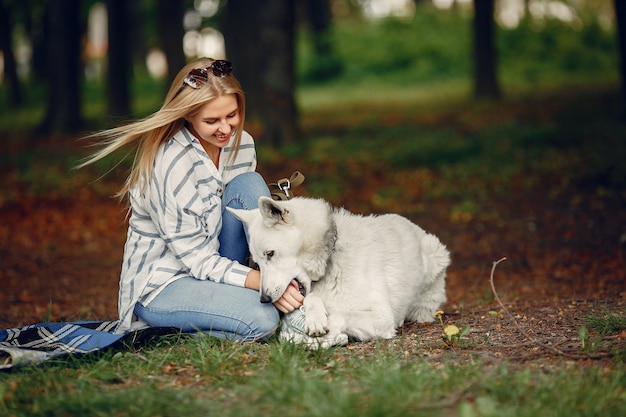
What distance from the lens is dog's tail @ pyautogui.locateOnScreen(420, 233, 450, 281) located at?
5.47 meters

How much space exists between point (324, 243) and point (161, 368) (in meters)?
1.27

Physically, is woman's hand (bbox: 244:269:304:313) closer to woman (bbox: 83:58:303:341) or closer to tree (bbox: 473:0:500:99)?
woman (bbox: 83:58:303:341)

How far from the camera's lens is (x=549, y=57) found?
2528cm

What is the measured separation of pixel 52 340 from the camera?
4.75m

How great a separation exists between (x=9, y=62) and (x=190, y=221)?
2474 cm

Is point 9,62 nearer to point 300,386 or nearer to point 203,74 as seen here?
point 203,74

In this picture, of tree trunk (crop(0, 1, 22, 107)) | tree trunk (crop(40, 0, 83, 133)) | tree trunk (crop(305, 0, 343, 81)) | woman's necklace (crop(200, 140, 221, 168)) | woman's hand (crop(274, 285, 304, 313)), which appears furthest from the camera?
tree trunk (crop(305, 0, 343, 81))

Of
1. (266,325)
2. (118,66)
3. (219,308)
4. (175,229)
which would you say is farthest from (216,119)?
(118,66)

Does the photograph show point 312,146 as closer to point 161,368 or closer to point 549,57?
point 161,368

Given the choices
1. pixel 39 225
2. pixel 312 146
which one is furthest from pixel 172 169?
pixel 312 146

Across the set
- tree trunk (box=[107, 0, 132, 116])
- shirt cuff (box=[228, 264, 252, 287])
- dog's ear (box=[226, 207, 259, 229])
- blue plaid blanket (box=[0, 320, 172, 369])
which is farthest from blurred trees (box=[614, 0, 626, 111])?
tree trunk (box=[107, 0, 132, 116])

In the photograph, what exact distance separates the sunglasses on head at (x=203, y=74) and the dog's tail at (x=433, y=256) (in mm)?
1973

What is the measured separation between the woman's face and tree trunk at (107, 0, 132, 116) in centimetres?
1507

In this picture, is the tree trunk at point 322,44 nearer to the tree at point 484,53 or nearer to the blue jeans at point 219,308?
the tree at point 484,53
